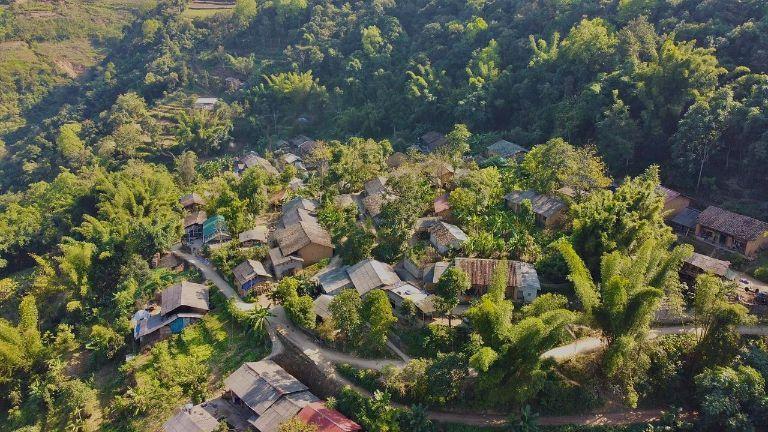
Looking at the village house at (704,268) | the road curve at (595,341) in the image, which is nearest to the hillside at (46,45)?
the road curve at (595,341)

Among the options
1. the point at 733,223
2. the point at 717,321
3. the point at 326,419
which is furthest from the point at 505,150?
the point at 326,419

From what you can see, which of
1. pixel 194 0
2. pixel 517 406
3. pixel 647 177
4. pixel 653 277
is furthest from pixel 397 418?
pixel 194 0

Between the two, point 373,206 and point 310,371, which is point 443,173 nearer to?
point 373,206

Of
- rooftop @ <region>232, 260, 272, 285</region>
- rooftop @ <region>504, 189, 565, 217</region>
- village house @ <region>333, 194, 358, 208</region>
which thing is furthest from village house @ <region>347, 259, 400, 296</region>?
rooftop @ <region>504, 189, 565, 217</region>

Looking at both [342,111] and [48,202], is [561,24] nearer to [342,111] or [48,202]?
[342,111]

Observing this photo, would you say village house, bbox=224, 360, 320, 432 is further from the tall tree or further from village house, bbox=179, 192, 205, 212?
village house, bbox=179, 192, 205, 212
